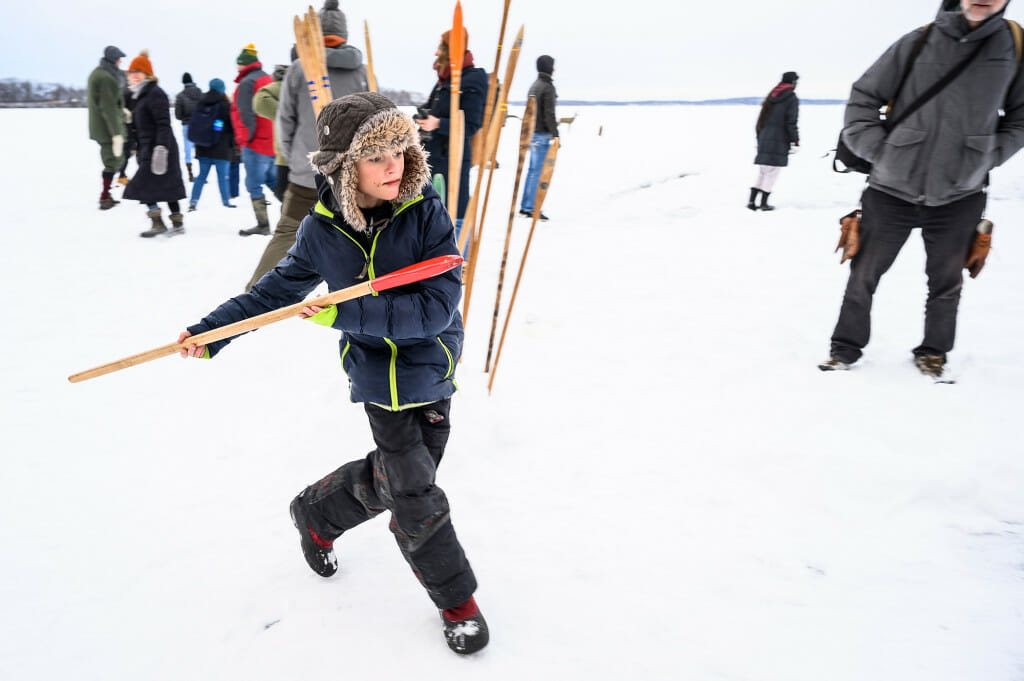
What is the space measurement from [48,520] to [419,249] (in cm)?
155

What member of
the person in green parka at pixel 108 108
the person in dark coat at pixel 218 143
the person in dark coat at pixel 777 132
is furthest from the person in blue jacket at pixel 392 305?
the person in green parka at pixel 108 108

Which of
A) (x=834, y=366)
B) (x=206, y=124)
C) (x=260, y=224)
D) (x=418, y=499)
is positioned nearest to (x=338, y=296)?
(x=418, y=499)

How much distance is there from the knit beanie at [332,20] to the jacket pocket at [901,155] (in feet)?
9.45

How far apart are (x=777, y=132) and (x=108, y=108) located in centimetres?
676

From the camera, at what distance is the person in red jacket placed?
4.82 metres

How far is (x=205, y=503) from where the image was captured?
1.94 meters

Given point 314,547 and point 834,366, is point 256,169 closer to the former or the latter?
point 314,547

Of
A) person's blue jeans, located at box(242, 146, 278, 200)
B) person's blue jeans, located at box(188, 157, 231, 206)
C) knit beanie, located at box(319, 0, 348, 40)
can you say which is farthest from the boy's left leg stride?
person's blue jeans, located at box(188, 157, 231, 206)

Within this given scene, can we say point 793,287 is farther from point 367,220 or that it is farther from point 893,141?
point 367,220

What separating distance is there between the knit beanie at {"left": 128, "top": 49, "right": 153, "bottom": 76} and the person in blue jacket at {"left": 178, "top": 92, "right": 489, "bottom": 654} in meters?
4.74

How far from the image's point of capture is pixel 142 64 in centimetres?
493

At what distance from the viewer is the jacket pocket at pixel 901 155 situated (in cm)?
235

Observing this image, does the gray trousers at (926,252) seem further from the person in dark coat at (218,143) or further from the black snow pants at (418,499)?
the person in dark coat at (218,143)

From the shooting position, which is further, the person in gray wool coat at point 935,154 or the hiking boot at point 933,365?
the hiking boot at point 933,365
